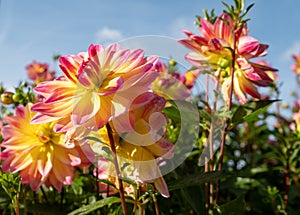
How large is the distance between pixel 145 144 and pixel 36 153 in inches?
18.8

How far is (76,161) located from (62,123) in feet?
1.09

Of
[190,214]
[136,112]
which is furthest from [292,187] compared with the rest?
[136,112]

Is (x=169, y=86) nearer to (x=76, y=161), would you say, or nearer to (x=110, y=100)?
Result: (x=76, y=161)

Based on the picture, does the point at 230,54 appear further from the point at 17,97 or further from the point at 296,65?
the point at 296,65

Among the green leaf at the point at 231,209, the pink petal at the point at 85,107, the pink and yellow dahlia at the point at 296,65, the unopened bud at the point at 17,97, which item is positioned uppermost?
the pink and yellow dahlia at the point at 296,65

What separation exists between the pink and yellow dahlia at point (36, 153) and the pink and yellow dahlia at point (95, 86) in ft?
1.02

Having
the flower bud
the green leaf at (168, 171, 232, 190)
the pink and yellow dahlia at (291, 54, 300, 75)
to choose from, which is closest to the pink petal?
the green leaf at (168, 171, 232, 190)

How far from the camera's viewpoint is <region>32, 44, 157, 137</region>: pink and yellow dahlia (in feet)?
2.32

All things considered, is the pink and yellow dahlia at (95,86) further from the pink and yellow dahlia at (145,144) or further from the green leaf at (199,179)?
the green leaf at (199,179)

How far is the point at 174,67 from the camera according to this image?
6.20ft

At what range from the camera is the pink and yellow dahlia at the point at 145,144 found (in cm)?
73

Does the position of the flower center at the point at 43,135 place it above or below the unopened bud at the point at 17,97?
below

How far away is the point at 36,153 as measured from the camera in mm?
1122

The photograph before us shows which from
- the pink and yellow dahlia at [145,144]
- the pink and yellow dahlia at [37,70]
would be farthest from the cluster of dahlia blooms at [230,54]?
the pink and yellow dahlia at [37,70]
